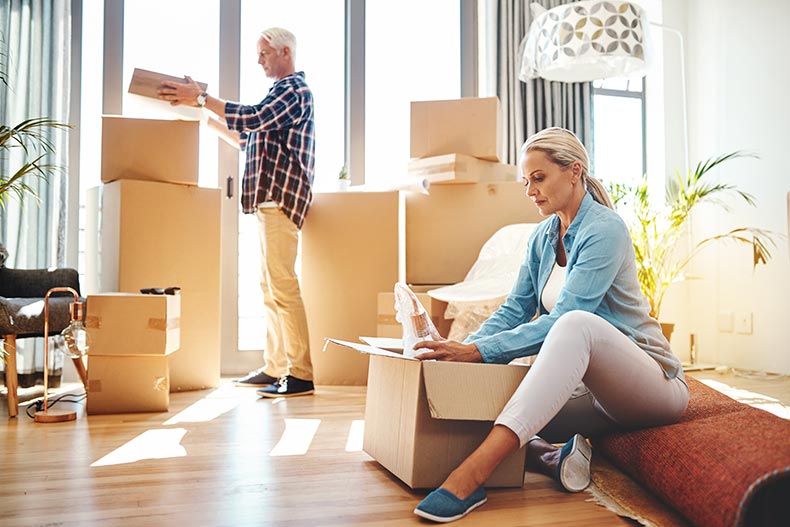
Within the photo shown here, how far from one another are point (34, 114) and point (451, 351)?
262 cm

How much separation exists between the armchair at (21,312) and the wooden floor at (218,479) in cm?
18

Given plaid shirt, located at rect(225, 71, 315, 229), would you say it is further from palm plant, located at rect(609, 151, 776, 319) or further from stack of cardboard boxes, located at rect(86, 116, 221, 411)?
palm plant, located at rect(609, 151, 776, 319)

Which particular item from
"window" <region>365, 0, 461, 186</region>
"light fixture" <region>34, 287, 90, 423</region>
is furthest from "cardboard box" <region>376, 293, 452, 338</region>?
"light fixture" <region>34, 287, 90, 423</region>

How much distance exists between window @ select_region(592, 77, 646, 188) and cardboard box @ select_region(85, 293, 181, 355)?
296 centimetres

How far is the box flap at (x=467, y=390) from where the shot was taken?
5.08 feet

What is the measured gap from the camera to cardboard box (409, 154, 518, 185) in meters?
3.28

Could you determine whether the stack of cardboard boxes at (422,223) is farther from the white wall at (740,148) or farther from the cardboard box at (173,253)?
the white wall at (740,148)

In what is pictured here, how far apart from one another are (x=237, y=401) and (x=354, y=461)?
3.54 ft

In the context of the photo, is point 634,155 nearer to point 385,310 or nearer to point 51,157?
point 385,310

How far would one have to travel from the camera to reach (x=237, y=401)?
291 cm

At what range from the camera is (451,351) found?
63.7 inches

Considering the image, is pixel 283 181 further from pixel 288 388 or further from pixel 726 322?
pixel 726 322

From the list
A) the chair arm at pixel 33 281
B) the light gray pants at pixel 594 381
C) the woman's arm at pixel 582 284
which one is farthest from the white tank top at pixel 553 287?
the chair arm at pixel 33 281

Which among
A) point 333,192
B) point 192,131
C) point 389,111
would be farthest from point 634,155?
A: point 192,131
